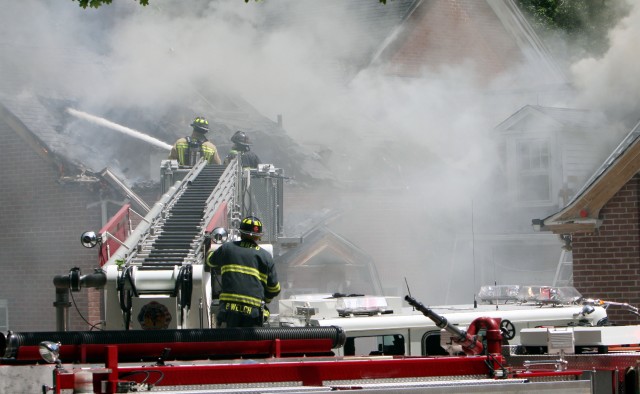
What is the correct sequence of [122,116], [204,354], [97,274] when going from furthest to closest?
[122,116]
[97,274]
[204,354]

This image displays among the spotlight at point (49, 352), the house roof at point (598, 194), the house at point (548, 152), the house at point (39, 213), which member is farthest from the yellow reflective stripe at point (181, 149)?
the spotlight at point (49, 352)

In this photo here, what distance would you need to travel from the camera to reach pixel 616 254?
16656mm

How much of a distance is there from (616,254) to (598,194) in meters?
0.81

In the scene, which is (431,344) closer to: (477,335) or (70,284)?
(477,335)

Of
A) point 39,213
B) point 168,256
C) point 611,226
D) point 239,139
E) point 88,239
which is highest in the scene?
point 239,139

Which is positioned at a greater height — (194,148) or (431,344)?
(194,148)

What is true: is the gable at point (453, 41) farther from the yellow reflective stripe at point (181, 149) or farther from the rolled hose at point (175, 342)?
the rolled hose at point (175, 342)

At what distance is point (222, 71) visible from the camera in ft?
101

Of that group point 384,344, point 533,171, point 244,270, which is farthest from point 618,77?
point 244,270

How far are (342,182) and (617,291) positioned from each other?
11.8m

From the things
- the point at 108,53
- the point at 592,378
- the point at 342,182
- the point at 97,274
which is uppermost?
the point at 108,53

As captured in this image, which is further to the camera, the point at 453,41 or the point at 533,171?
the point at 453,41

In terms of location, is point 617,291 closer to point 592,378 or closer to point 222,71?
point 592,378

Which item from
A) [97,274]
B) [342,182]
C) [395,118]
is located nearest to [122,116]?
[342,182]
